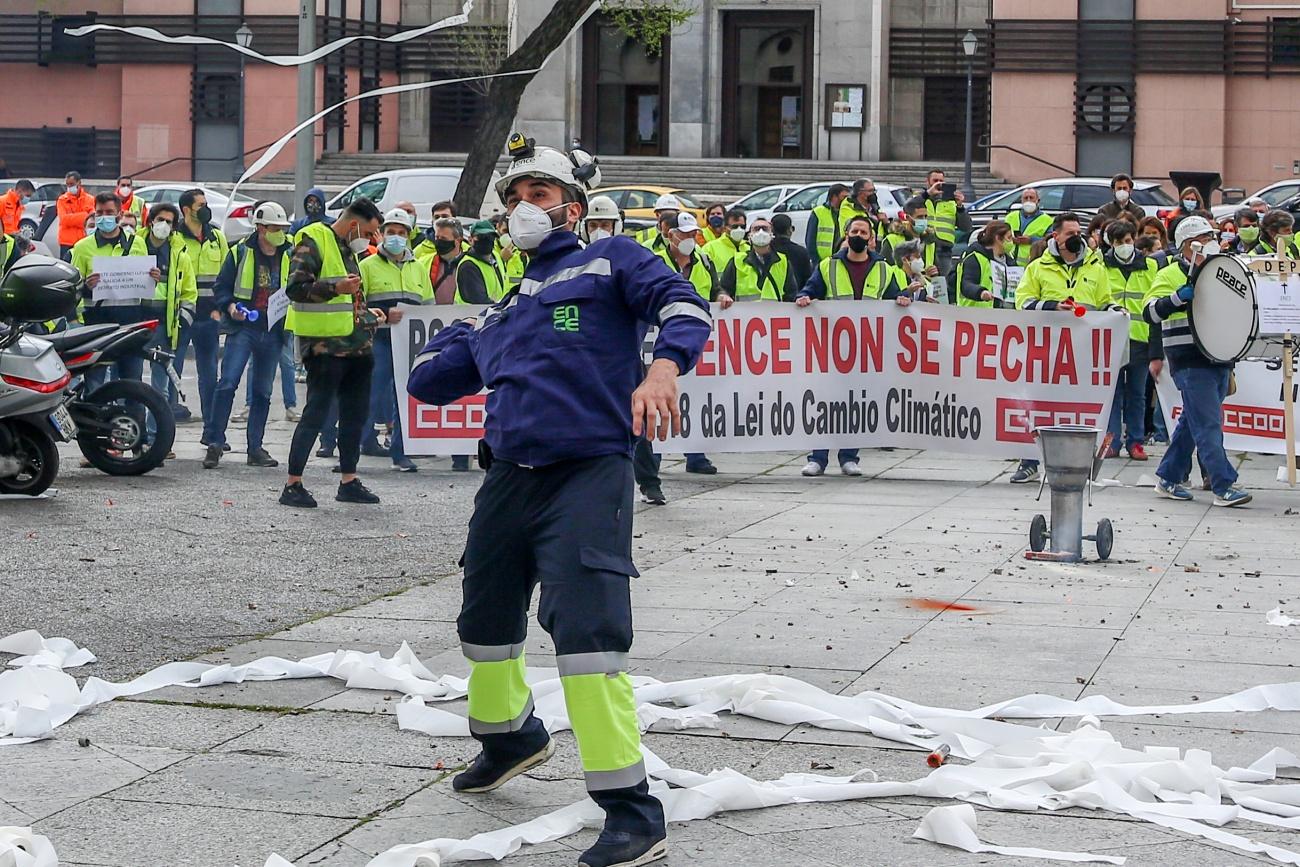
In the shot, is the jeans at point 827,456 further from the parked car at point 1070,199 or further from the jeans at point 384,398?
the parked car at point 1070,199

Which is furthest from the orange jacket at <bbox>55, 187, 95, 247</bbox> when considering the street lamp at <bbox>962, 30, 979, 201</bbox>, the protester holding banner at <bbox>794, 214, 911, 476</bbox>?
the street lamp at <bbox>962, 30, 979, 201</bbox>

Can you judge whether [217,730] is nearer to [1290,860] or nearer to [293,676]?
[293,676]

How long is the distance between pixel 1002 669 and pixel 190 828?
3509mm

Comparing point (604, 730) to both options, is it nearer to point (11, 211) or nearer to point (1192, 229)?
point (1192, 229)

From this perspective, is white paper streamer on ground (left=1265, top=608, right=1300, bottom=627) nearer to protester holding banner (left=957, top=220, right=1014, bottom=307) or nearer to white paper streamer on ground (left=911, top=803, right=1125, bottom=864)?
white paper streamer on ground (left=911, top=803, right=1125, bottom=864)

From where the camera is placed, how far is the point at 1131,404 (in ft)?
54.4

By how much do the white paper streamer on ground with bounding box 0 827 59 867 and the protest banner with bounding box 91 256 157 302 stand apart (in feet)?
35.7

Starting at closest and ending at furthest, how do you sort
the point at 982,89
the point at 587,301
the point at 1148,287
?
→ the point at 587,301
the point at 1148,287
the point at 982,89

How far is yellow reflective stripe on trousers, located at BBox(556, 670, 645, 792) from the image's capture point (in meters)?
5.39

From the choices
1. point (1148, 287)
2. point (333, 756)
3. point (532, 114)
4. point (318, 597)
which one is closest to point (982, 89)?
point (532, 114)

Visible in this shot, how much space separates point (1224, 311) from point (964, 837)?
837cm

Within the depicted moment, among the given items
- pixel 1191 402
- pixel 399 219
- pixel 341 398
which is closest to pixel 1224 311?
pixel 1191 402

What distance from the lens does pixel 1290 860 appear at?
5348 mm

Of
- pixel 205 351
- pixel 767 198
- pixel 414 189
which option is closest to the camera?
pixel 205 351
